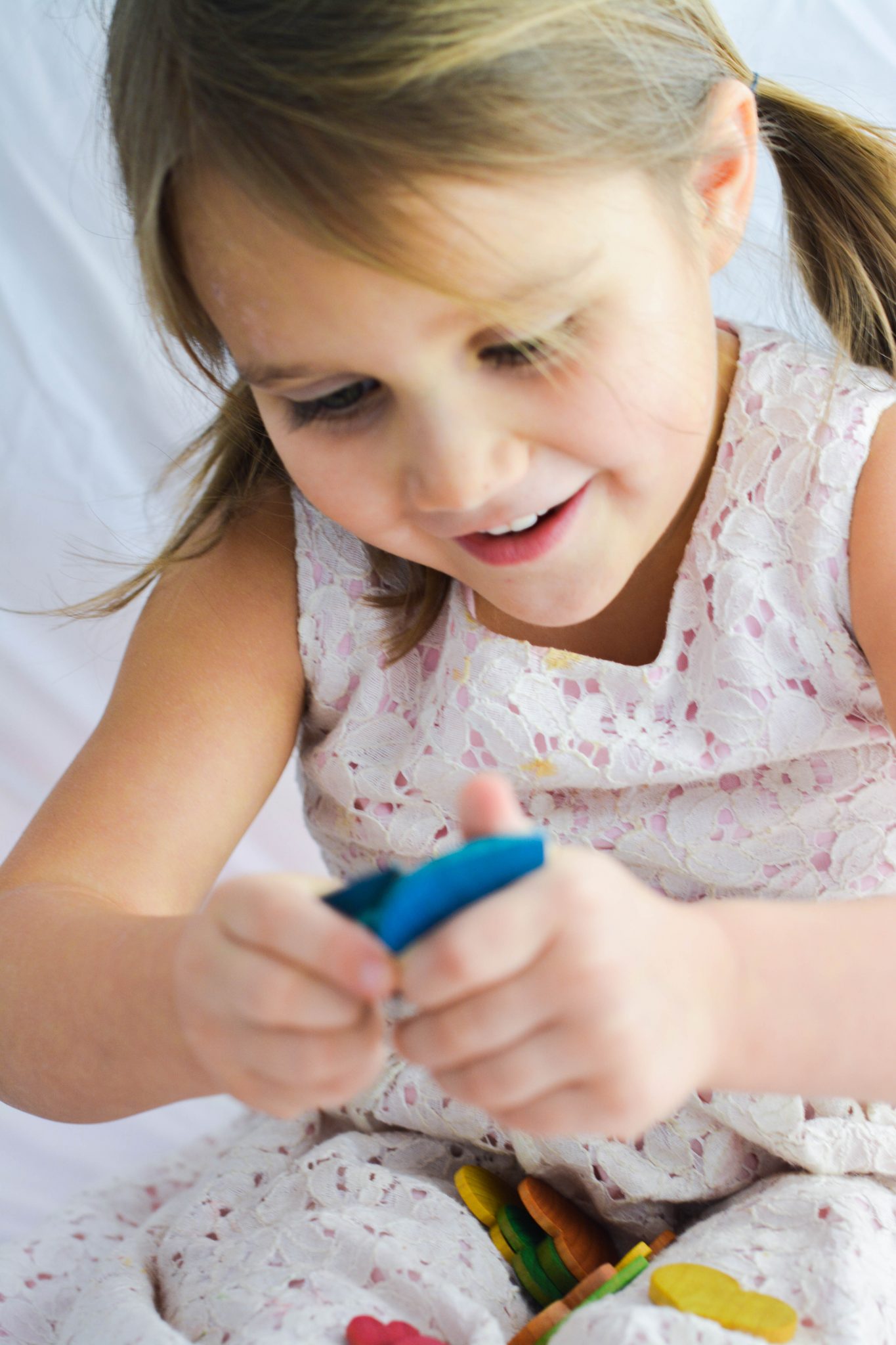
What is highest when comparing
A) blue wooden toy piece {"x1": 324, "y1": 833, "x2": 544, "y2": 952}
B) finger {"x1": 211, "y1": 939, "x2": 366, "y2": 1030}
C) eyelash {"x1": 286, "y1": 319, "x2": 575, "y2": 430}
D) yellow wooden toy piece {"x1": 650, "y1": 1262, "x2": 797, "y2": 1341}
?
eyelash {"x1": 286, "y1": 319, "x2": 575, "y2": 430}

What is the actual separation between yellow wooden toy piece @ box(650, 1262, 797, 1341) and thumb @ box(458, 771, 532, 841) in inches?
10.6

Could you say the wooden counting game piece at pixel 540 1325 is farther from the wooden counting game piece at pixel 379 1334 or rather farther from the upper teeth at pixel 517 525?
the upper teeth at pixel 517 525

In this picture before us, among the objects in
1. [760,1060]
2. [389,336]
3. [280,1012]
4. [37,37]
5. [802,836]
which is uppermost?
[37,37]

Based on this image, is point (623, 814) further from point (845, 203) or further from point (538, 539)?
point (845, 203)

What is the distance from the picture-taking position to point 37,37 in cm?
119

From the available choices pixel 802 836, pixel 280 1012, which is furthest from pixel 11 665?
pixel 280 1012

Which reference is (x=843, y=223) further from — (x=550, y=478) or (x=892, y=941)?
(x=892, y=941)

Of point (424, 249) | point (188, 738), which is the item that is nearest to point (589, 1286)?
point (188, 738)

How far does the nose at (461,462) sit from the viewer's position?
53 centimetres

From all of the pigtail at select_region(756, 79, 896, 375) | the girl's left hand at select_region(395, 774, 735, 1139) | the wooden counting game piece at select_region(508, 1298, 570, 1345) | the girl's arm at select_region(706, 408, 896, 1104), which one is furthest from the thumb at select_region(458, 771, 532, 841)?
the pigtail at select_region(756, 79, 896, 375)

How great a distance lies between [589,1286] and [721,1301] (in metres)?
0.09

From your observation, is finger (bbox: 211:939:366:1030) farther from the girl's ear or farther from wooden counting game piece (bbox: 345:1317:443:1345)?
the girl's ear

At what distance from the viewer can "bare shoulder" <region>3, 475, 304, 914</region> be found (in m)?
0.69

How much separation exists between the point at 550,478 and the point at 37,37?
2.84ft
